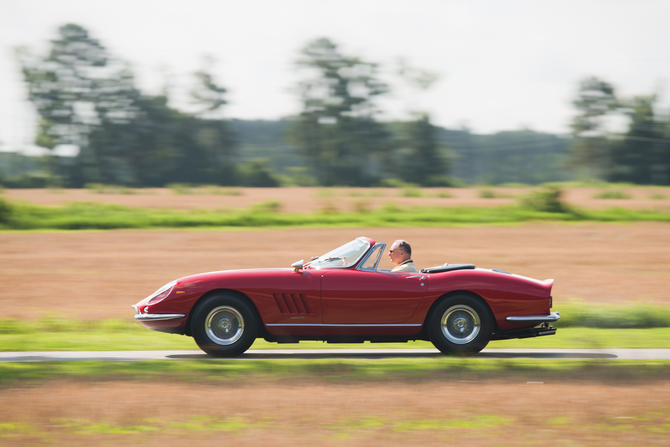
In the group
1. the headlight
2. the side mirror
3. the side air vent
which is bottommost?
the side air vent

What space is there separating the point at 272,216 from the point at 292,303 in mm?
23342

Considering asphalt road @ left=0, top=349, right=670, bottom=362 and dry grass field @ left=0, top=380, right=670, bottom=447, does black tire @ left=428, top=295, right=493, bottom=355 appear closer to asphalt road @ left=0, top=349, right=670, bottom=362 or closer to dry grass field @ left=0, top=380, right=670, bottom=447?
asphalt road @ left=0, top=349, right=670, bottom=362

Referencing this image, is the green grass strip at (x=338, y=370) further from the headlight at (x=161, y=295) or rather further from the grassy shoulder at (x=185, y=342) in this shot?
the grassy shoulder at (x=185, y=342)

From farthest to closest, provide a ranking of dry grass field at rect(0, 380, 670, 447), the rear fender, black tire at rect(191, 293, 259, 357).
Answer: the rear fender, black tire at rect(191, 293, 259, 357), dry grass field at rect(0, 380, 670, 447)

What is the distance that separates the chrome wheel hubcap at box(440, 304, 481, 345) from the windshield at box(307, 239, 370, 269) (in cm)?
106

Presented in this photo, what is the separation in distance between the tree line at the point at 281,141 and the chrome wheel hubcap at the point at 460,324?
3972cm

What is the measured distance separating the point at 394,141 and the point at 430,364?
44.8m

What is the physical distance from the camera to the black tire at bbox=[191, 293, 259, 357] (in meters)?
7.40

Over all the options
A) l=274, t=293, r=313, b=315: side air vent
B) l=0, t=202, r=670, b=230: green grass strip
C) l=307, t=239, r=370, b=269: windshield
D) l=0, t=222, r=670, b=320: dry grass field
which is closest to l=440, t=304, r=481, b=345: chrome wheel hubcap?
l=307, t=239, r=370, b=269: windshield

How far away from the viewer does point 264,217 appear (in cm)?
3033

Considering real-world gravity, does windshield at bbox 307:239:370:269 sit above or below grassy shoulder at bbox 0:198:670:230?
below

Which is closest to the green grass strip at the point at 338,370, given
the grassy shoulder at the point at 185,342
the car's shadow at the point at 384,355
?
the car's shadow at the point at 384,355

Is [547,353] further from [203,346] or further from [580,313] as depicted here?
[203,346]

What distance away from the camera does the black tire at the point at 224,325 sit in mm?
7402
